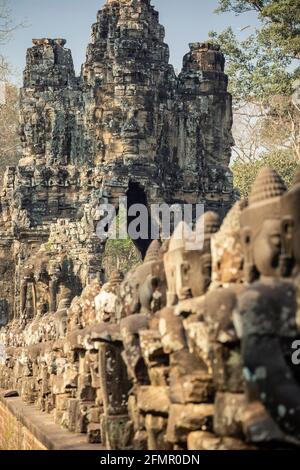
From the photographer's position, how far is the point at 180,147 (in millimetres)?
32031

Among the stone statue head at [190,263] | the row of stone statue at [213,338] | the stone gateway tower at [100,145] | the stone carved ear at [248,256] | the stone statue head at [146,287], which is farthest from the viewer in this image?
the stone gateway tower at [100,145]

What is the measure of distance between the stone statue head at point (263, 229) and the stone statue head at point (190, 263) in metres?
0.82

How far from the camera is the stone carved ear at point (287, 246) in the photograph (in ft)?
17.4

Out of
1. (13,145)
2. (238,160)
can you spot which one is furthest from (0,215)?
(13,145)

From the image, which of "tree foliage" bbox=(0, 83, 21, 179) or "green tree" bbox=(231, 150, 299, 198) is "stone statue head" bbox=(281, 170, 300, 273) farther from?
"tree foliage" bbox=(0, 83, 21, 179)

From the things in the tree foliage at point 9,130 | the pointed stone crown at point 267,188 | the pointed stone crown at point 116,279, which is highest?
the tree foliage at point 9,130

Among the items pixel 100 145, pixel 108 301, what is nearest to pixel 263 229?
pixel 108 301

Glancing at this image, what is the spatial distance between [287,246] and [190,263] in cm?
147

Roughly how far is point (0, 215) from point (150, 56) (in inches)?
252

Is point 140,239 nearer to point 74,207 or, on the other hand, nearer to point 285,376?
point 74,207

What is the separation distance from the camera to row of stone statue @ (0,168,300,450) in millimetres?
5043

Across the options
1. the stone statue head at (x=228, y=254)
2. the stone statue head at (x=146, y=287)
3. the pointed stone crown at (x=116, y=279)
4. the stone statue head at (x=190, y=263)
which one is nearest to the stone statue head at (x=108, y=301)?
the pointed stone crown at (x=116, y=279)

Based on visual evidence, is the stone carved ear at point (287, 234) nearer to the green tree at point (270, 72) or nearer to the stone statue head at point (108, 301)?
the stone statue head at point (108, 301)
